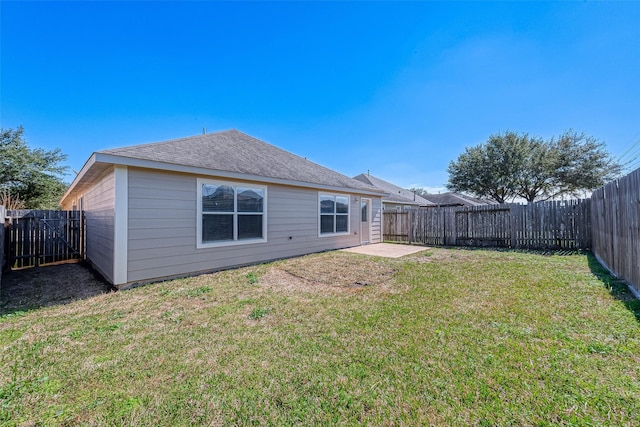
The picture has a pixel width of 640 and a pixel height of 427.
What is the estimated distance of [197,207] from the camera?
567cm

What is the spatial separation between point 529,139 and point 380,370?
26445 millimetres

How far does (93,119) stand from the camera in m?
13.0

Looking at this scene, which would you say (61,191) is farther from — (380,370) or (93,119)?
(380,370)

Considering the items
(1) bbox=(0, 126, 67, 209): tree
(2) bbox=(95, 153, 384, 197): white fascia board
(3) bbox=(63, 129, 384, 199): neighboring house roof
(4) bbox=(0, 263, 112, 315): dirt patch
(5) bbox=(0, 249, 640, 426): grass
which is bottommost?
(4) bbox=(0, 263, 112, 315): dirt patch

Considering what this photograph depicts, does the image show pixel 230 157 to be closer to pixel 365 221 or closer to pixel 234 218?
pixel 234 218

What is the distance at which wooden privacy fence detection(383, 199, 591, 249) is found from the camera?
8.52 meters

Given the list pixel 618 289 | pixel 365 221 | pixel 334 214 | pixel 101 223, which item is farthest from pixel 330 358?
pixel 365 221

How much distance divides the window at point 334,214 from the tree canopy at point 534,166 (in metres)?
18.8

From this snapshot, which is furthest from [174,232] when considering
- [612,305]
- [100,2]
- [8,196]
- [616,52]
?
[8,196]

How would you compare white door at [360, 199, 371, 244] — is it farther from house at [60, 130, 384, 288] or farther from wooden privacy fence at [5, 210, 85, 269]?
wooden privacy fence at [5, 210, 85, 269]

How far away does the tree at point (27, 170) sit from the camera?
15812mm

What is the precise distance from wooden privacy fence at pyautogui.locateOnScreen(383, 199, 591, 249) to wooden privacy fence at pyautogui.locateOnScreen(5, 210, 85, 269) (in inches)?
495

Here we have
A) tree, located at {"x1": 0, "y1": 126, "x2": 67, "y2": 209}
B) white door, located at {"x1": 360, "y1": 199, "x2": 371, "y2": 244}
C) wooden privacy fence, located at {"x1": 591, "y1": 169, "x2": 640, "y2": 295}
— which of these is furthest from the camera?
tree, located at {"x1": 0, "y1": 126, "x2": 67, "y2": 209}

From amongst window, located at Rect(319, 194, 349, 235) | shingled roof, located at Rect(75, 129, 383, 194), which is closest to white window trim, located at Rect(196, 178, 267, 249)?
shingled roof, located at Rect(75, 129, 383, 194)
